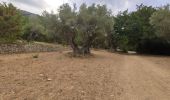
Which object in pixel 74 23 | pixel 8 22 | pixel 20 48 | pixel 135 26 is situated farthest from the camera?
pixel 135 26

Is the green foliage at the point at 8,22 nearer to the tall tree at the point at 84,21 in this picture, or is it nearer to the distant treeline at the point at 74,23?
the distant treeline at the point at 74,23

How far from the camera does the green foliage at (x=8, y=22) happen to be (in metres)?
24.4

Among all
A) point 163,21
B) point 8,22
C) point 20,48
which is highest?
point 163,21

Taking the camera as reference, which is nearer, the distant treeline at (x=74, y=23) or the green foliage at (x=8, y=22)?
the green foliage at (x=8, y=22)

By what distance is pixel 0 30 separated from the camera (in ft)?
77.6

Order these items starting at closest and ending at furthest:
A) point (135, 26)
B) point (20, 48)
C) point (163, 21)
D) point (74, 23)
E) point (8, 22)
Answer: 1. point (8, 22)
2. point (74, 23)
3. point (20, 48)
4. point (163, 21)
5. point (135, 26)

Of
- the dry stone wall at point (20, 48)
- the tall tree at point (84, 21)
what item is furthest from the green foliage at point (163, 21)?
the dry stone wall at point (20, 48)

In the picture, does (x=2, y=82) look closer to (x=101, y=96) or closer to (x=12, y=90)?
(x=12, y=90)

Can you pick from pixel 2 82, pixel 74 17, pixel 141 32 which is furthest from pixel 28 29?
pixel 2 82

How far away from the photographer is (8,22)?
25.5 m

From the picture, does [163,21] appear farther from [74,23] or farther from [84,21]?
[74,23]

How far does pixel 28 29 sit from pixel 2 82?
4378 centimetres

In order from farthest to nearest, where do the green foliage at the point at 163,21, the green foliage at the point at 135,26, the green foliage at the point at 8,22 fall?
the green foliage at the point at 135,26 < the green foliage at the point at 163,21 < the green foliage at the point at 8,22

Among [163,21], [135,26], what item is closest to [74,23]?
[163,21]
